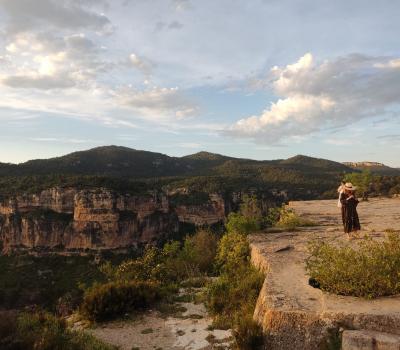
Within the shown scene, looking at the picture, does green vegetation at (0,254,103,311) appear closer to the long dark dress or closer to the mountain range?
the mountain range

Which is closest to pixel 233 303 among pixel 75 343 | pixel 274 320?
pixel 274 320

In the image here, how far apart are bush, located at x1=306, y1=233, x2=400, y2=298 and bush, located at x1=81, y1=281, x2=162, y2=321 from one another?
203 inches

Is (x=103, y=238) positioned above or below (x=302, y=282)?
below

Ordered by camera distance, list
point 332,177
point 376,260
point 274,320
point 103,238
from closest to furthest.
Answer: point 274,320 → point 376,260 → point 103,238 → point 332,177

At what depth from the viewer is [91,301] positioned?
33.7 feet

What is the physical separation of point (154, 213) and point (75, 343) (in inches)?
2584

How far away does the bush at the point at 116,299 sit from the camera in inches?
403

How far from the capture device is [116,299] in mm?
10586

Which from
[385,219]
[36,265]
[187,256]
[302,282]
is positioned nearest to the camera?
[302,282]

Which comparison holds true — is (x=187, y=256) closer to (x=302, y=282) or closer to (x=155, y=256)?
(x=155, y=256)

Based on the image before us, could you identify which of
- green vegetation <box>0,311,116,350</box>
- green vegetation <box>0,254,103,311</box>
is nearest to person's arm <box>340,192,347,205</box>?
green vegetation <box>0,311,116,350</box>

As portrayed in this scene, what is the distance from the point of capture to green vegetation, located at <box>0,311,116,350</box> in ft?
22.3

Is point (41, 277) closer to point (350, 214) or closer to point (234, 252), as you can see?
point (234, 252)

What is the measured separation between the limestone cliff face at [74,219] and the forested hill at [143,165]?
1803 cm
